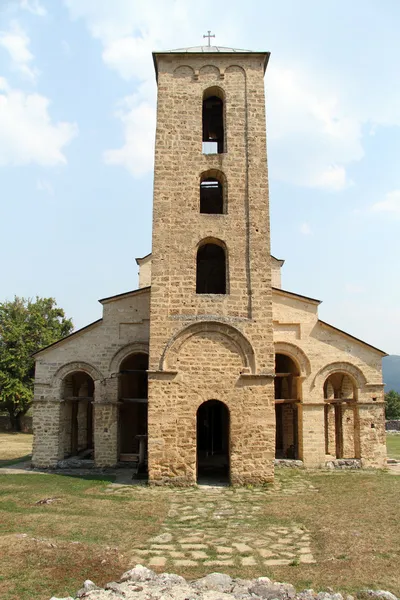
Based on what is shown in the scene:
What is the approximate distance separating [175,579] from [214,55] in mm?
14980

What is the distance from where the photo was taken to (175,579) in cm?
584

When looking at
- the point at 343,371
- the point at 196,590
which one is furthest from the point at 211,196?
the point at 196,590

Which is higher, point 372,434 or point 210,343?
point 210,343

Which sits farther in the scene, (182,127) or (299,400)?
(299,400)

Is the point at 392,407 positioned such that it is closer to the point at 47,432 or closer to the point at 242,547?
the point at 47,432

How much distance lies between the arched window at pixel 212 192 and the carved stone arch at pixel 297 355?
5340 millimetres

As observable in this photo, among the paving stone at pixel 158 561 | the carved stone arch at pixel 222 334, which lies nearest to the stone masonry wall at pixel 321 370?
the carved stone arch at pixel 222 334

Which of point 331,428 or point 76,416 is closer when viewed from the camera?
point 76,416

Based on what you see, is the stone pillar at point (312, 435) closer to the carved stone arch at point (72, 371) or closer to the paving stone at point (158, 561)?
the carved stone arch at point (72, 371)

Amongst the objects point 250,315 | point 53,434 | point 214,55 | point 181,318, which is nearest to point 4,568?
point 181,318

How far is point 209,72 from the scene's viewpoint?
1541 cm

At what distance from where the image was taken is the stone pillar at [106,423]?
15.9 metres

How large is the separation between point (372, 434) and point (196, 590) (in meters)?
12.6

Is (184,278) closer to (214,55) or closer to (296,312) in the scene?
(296,312)
